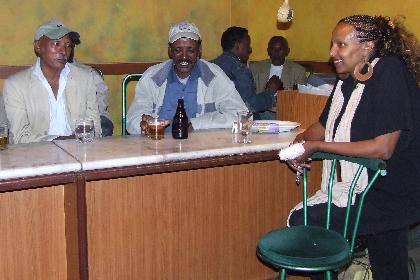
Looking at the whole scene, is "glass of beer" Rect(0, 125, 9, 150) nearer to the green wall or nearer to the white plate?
the white plate

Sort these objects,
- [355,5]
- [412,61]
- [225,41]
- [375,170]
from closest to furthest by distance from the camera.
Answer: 1. [375,170]
2. [412,61]
3. [225,41]
4. [355,5]

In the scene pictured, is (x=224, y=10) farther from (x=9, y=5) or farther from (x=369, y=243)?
(x=369, y=243)

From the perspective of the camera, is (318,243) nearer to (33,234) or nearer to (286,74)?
(33,234)

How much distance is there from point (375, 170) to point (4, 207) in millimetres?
1714

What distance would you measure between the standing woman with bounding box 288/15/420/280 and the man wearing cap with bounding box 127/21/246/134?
3.90 ft

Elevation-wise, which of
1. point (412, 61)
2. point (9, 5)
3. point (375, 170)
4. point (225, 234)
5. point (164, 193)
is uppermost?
point (9, 5)

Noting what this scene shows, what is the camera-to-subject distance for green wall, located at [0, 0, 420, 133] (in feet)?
18.4

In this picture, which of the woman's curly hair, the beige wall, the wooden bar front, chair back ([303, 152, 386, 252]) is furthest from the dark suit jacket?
chair back ([303, 152, 386, 252])

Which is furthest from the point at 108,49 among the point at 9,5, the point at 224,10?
the point at 224,10

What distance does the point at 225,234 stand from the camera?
10.1 feet

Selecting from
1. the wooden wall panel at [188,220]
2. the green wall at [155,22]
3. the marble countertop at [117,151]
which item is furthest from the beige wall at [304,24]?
the marble countertop at [117,151]

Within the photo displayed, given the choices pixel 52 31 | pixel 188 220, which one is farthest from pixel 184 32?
pixel 188 220

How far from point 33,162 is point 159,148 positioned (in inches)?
24.3

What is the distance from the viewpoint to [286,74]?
625 centimetres
